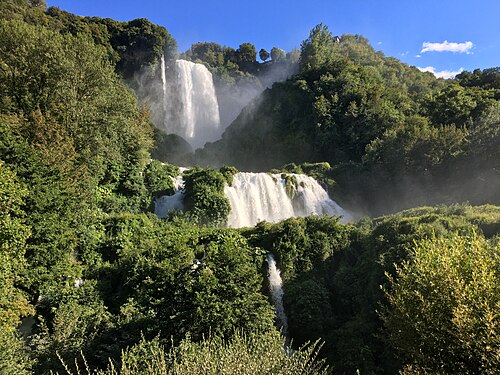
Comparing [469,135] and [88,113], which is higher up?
[88,113]

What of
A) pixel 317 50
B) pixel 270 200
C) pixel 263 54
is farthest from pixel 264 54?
pixel 270 200

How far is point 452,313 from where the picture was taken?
6.25 meters

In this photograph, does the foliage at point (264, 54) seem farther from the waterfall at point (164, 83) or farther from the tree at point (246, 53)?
the waterfall at point (164, 83)

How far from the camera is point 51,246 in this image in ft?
42.4

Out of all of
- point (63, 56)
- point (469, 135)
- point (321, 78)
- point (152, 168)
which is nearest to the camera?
point (63, 56)

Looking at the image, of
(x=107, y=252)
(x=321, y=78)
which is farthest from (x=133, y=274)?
(x=321, y=78)

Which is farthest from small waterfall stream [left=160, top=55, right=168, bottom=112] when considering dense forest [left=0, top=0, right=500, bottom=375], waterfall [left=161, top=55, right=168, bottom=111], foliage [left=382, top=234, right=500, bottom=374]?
foliage [left=382, top=234, right=500, bottom=374]

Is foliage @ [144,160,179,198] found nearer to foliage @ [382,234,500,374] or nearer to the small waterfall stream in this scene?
foliage @ [382,234,500,374]

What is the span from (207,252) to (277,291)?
13.6 feet

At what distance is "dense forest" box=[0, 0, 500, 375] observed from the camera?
7078 millimetres

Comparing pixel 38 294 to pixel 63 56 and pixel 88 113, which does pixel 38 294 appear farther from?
pixel 63 56

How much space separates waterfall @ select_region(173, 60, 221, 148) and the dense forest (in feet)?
69.7

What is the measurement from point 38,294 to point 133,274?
3485 millimetres

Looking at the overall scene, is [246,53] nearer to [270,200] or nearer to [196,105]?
[196,105]
